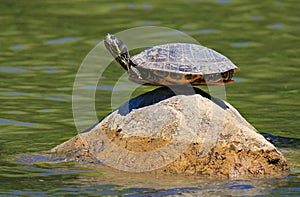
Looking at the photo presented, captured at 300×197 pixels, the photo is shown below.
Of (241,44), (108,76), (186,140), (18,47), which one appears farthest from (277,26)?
(186,140)

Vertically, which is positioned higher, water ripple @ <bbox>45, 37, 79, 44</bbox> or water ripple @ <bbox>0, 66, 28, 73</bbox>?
water ripple @ <bbox>45, 37, 79, 44</bbox>

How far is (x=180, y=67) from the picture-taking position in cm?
709

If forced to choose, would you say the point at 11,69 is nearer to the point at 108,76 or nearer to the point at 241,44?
the point at 108,76

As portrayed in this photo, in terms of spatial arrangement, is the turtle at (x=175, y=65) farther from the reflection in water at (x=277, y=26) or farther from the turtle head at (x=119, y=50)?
the reflection in water at (x=277, y=26)

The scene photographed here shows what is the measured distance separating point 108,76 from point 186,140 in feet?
19.1

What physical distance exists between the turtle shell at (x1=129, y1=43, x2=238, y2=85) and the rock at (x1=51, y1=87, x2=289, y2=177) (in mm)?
220

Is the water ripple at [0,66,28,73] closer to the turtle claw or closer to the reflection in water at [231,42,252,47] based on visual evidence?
the reflection in water at [231,42,252,47]

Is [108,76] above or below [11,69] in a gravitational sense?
below

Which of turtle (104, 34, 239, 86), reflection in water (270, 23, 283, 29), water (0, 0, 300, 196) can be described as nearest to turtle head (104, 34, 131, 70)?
turtle (104, 34, 239, 86)

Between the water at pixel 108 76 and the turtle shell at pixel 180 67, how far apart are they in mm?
1006

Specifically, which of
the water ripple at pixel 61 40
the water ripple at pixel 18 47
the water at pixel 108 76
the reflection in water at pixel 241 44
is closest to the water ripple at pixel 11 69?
the water at pixel 108 76

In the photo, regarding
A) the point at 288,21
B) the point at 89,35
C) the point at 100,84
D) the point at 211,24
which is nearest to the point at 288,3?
the point at 288,21

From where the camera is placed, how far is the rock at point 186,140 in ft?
22.7

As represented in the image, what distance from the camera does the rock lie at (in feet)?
22.7
